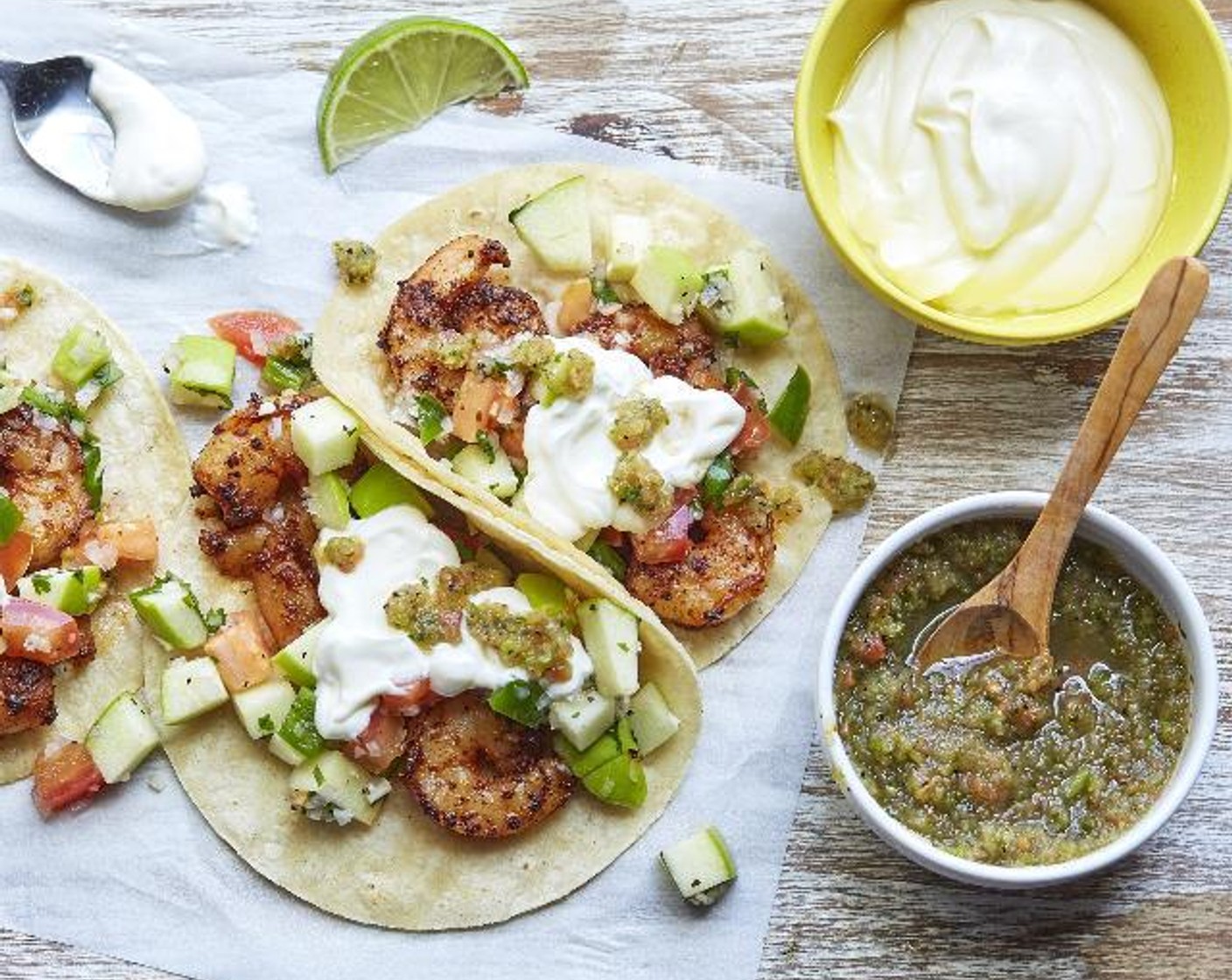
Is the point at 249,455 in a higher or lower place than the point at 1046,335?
lower

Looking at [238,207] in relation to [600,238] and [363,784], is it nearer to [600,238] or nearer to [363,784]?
[600,238]

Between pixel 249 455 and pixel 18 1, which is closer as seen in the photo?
pixel 249 455

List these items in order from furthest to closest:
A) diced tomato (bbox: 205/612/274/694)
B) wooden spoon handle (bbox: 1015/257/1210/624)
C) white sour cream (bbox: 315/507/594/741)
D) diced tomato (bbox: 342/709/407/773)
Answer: diced tomato (bbox: 205/612/274/694), diced tomato (bbox: 342/709/407/773), white sour cream (bbox: 315/507/594/741), wooden spoon handle (bbox: 1015/257/1210/624)

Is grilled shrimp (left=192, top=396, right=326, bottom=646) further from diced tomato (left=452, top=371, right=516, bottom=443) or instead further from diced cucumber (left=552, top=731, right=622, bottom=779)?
diced cucumber (left=552, top=731, right=622, bottom=779)

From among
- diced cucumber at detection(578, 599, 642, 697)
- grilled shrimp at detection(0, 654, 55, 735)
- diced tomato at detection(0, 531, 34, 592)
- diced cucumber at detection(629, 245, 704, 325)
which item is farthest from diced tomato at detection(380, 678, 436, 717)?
diced cucumber at detection(629, 245, 704, 325)

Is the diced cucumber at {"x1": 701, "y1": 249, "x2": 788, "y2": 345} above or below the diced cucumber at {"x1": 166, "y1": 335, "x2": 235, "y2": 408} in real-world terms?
above

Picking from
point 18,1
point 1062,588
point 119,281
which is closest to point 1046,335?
point 1062,588

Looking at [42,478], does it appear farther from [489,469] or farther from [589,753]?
[589,753]

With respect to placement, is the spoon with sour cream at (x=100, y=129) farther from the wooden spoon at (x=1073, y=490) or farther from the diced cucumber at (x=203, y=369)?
the wooden spoon at (x=1073, y=490)

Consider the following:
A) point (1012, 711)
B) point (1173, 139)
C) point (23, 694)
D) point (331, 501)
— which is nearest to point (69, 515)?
point (23, 694)
